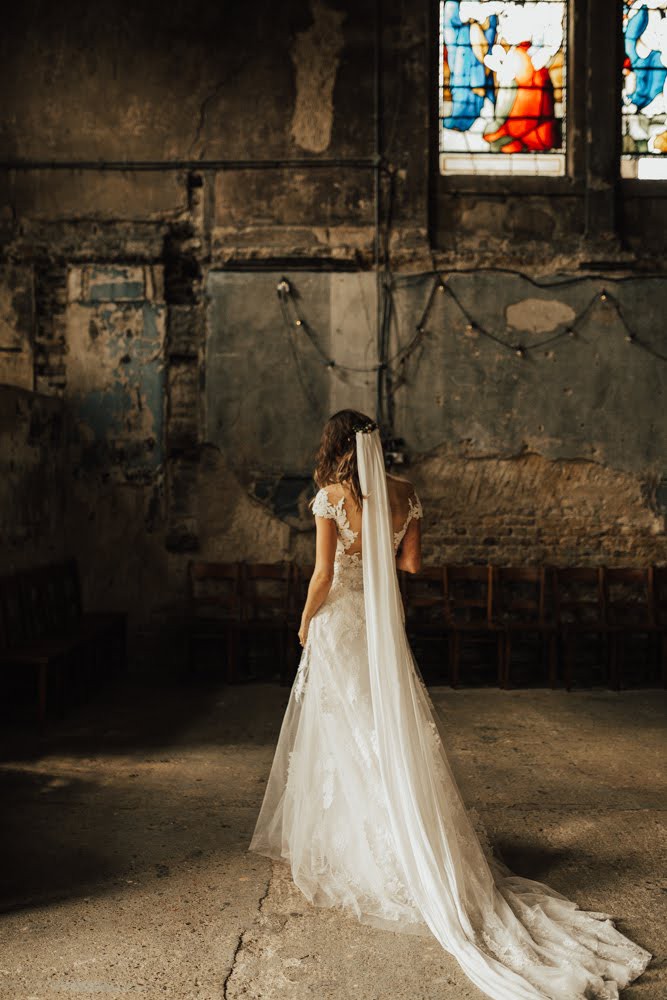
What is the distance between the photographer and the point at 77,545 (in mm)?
7504

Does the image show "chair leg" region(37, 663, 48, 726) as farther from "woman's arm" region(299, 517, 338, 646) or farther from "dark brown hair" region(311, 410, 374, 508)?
"dark brown hair" region(311, 410, 374, 508)

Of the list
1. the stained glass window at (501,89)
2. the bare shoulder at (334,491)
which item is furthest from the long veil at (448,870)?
the stained glass window at (501,89)

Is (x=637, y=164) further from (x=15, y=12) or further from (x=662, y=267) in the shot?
(x=15, y=12)

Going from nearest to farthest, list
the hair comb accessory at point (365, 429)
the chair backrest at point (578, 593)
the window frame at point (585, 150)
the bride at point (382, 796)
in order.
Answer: the bride at point (382, 796)
the hair comb accessory at point (365, 429)
the chair backrest at point (578, 593)
the window frame at point (585, 150)

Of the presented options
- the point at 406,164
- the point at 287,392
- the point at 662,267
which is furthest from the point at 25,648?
the point at 662,267

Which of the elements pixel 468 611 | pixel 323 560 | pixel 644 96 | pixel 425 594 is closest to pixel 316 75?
pixel 644 96

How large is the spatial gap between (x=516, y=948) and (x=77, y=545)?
5.54m

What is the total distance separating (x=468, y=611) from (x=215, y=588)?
6.73ft

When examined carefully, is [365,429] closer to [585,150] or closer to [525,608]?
[525,608]

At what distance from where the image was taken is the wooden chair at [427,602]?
722 cm

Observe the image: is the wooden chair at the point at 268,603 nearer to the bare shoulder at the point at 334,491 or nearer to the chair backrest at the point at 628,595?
the chair backrest at the point at 628,595

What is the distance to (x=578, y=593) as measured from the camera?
751 centimetres

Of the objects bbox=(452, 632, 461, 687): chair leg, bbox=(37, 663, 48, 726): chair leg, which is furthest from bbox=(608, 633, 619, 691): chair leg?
bbox=(37, 663, 48, 726): chair leg

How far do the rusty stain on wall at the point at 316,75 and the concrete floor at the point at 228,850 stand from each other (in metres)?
4.53
